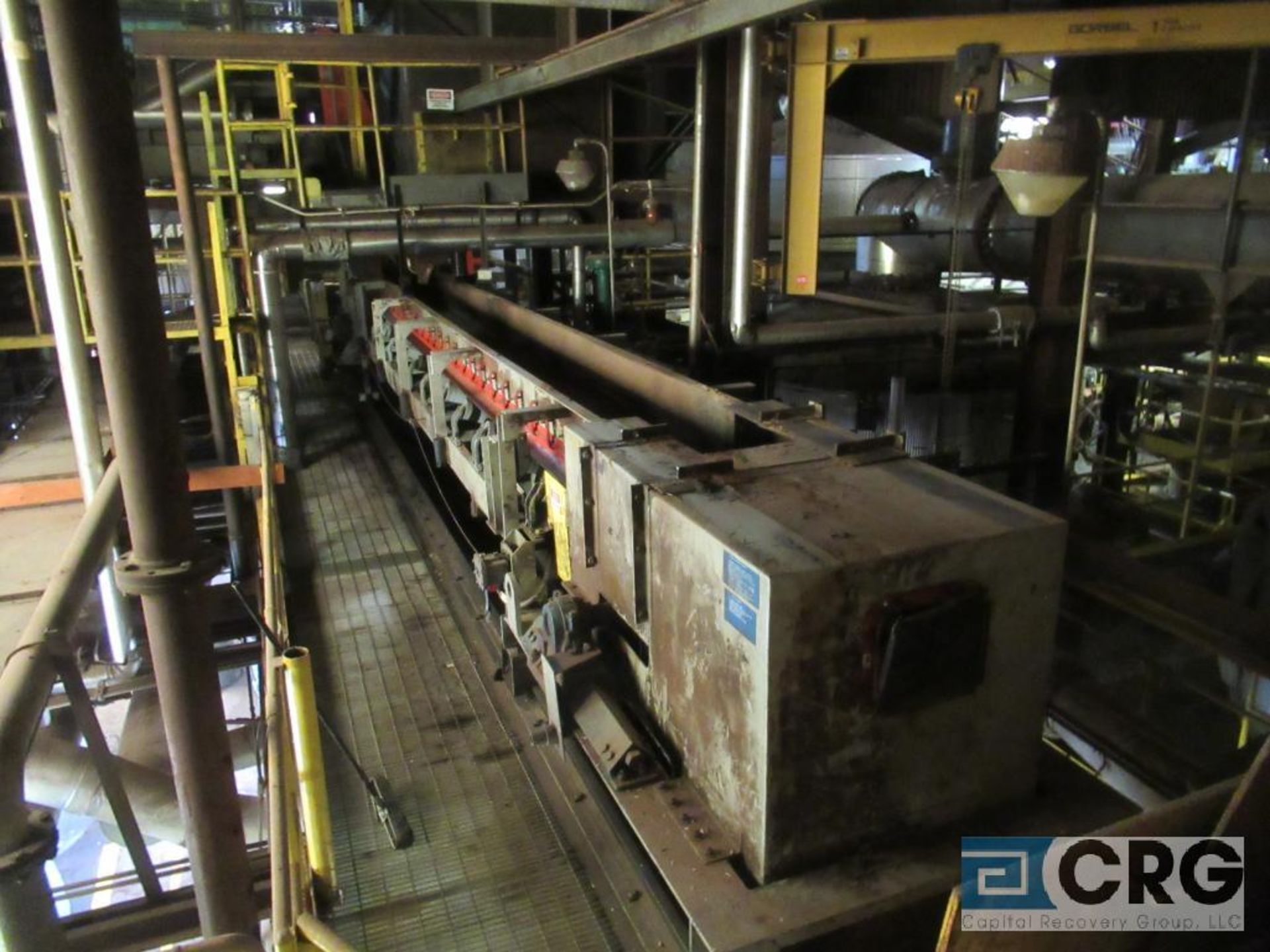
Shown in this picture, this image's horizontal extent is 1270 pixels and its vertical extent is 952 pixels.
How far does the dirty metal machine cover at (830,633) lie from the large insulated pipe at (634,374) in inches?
25.1

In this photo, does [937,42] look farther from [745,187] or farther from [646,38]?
[646,38]

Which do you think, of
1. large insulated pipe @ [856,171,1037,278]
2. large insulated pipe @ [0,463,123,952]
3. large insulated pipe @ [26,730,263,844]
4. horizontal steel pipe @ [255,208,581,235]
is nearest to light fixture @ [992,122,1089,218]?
large insulated pipe @ [856,171,1037,278]

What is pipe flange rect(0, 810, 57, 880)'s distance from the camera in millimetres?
1548

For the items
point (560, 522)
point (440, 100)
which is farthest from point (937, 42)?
point (440, 100)

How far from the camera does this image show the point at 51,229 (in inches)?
157

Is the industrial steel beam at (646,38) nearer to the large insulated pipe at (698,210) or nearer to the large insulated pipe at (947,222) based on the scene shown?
the large insulated pipe at (698,210)

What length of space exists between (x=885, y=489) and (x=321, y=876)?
171 centimetres

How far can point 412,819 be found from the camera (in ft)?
8.96

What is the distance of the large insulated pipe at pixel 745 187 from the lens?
4602 millimetres

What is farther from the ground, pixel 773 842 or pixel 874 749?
pixel 874 749

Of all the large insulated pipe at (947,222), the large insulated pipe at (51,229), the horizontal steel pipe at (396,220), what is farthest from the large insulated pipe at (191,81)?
the large insulated pipe at (947,222)

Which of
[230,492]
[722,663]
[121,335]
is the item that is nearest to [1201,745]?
[722,663]

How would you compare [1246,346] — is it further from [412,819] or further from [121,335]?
[121,335]

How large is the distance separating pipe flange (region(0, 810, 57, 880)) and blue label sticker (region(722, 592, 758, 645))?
127cm
